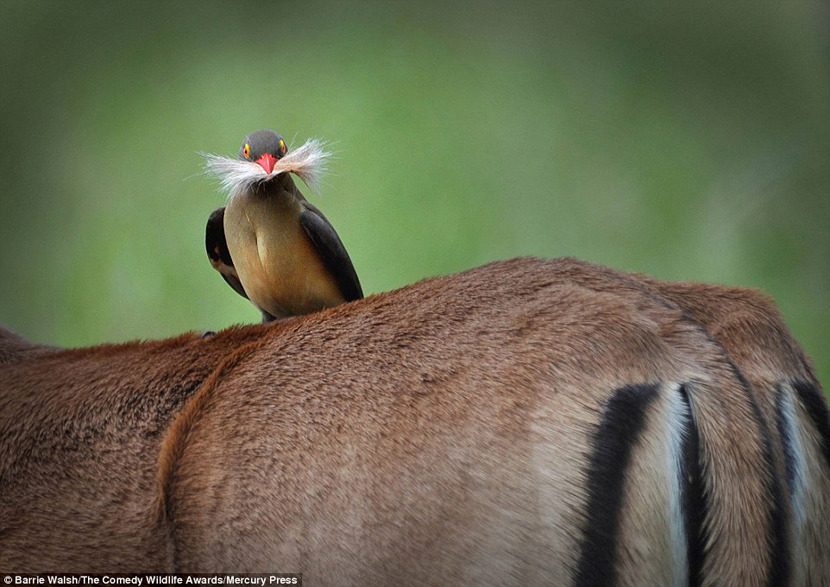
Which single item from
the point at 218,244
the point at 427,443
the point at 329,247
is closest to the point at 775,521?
the point at 427,443

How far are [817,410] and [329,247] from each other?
2.44ft

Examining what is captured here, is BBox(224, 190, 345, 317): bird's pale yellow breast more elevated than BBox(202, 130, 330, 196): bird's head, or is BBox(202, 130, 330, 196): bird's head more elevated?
BBox(202, 130, 330, 196): bird's head

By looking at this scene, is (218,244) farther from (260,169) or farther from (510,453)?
(510,453)

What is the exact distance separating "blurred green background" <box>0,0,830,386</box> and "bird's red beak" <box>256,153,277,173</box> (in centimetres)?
132

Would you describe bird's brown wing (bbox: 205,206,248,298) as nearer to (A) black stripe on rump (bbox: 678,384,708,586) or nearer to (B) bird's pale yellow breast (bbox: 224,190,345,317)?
(B) bird's pale yellow breast (bbox: 224,190,345,317)

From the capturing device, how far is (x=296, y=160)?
1247mm

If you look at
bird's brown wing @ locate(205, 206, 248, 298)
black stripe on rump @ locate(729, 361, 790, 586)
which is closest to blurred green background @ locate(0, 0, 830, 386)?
bird's brown wing @ locate(205, 206, 248, 298)

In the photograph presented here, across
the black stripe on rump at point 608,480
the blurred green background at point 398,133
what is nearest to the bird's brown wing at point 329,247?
the black stripe on rump at point 608,480

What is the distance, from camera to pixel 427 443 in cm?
81

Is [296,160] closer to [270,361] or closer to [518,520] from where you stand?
[270,361]

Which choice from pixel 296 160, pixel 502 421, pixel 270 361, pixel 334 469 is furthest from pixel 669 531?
pixel 296 160

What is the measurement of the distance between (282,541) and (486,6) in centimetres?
227

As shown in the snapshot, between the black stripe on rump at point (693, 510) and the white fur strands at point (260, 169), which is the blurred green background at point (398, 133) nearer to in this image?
the white fur strands at point (260, 169)

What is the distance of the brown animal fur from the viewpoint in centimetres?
77
